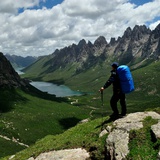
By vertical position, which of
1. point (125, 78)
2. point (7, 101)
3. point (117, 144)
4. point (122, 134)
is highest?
point (125, 78)

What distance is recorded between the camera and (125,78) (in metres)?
23.3

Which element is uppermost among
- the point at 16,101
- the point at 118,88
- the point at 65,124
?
the point at 118,88

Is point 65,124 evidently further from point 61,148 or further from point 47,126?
point 61,148

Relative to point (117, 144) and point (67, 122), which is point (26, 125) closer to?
point (67, 122)

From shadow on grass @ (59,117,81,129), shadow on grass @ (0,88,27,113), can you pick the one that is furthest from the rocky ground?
shadow on grass @ (0,88,27,113)

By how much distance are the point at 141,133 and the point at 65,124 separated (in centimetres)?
12577

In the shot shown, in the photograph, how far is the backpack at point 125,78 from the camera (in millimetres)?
23156

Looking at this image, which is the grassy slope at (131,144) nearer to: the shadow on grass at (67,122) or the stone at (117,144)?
the stone at (117,144)

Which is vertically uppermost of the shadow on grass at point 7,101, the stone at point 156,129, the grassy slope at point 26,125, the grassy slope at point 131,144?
the stone at point 156,129

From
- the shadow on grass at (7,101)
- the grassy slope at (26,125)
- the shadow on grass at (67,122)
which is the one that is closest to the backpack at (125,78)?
the grassy slope at (26,125)

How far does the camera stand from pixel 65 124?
471ft

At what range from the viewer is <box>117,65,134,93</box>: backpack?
23156 mm

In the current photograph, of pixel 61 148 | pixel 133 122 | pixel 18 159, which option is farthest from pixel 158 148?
pixel 18 159

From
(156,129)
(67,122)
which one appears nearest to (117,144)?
(156,129)
